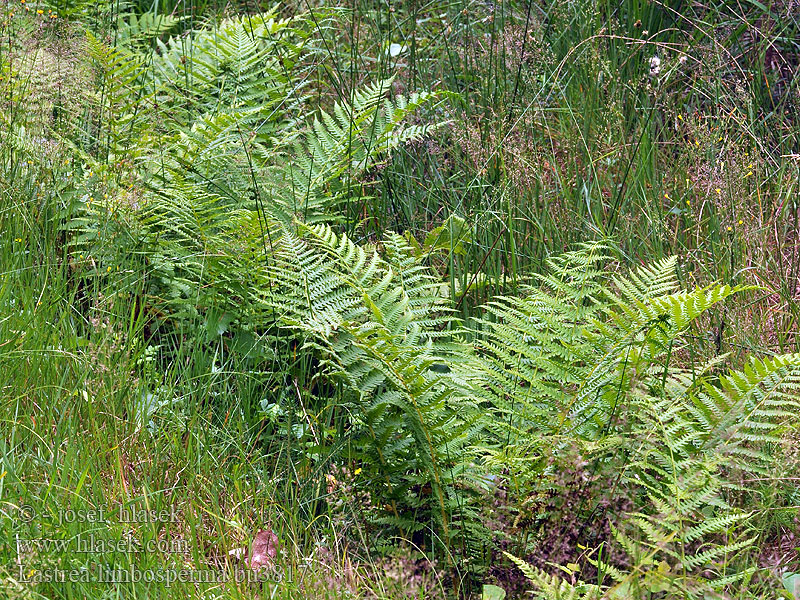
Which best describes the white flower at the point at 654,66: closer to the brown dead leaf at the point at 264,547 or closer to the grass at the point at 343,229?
the grass at the point at 343,229

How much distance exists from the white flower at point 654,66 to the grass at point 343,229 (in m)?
0.03

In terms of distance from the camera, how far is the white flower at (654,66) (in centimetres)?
358

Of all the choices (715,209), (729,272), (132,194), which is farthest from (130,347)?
(715,209)

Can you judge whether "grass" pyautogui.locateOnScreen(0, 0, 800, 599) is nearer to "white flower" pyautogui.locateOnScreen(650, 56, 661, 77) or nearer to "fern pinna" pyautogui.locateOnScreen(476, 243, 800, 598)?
"white flower" pyautogui.locateOnScreen(650, 56, 661, 77)

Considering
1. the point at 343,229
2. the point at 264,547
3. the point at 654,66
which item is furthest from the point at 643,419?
the point at 654,66

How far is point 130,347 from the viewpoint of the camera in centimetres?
227

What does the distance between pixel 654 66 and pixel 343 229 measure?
1.69 m

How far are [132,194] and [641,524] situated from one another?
1.98 metres

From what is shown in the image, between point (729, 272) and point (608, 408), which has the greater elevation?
point (729, 272)

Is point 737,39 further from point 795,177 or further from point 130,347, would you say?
point 130,347

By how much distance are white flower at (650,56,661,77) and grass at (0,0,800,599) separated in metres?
0.03

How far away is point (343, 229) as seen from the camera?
3.18 m

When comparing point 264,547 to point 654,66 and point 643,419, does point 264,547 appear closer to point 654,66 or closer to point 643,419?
point 643,419

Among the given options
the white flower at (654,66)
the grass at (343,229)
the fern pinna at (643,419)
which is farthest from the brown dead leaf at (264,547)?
the white flower at (654,66)
